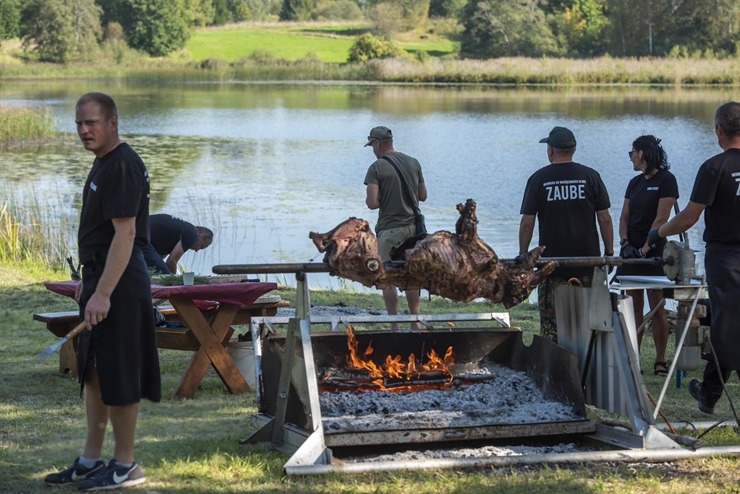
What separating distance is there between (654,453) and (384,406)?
1.50m

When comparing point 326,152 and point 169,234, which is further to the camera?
point 326,152

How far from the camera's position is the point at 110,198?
511 cm

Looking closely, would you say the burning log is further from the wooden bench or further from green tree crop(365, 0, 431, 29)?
green tree crop(365, 0, 431, 29)

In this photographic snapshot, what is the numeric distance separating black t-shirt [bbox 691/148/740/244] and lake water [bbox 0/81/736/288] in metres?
9.42

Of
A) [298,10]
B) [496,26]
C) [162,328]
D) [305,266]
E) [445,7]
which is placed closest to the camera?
[305,266]

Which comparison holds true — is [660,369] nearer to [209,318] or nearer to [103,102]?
[209,318]

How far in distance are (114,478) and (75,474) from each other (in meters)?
0.23

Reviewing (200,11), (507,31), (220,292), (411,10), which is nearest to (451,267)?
(220,292)

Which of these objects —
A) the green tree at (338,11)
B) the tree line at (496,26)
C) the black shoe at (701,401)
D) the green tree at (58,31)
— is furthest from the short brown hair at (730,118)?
the green tree at (338,11)

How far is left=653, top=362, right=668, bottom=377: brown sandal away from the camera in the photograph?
8.63 meters

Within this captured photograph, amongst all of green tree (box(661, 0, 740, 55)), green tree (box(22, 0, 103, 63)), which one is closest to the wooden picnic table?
green tree (box(661, 0, 740, 55))

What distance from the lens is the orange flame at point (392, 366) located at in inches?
261

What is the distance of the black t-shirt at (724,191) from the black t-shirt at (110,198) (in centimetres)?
317

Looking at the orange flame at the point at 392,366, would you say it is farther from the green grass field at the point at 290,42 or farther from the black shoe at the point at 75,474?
the green grass field at the point at 290,42
